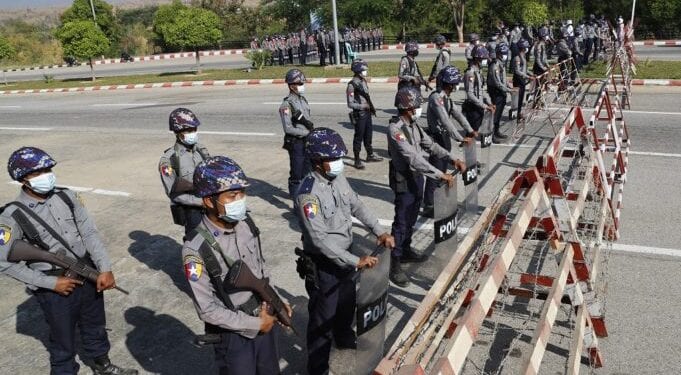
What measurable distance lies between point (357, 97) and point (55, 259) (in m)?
6.55

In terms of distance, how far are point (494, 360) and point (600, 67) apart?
60.8 feet

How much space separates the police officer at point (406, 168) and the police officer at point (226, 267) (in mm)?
2731

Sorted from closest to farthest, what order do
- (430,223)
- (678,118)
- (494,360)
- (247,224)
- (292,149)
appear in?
(247,224) → (494,360) → (430,223) → (292,149) → (678,118)

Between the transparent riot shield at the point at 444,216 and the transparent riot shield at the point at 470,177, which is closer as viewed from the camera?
the transparent riot shield at the point at 444,216

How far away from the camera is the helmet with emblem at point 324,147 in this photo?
14.1 ft

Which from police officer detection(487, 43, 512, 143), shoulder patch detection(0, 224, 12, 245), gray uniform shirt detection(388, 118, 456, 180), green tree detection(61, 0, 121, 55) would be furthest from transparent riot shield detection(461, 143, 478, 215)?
green tree detection(61, 0, 121, 55)

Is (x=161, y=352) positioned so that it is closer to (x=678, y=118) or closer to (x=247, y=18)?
(x=678, y=118)

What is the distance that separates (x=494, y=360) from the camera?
480 centimetres

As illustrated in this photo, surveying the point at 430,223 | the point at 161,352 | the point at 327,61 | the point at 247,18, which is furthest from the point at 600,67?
the point at 247,18

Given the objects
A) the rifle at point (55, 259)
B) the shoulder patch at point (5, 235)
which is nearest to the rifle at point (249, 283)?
the rifle at point (55, 259)

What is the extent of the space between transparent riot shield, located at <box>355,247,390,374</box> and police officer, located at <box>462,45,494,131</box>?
628 centimetres

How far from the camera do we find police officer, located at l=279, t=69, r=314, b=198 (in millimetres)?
8047

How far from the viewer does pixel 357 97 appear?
9.97m

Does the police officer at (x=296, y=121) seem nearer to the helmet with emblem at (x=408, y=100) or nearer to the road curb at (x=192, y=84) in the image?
the helmet with emblem at (x=408, y=100)
